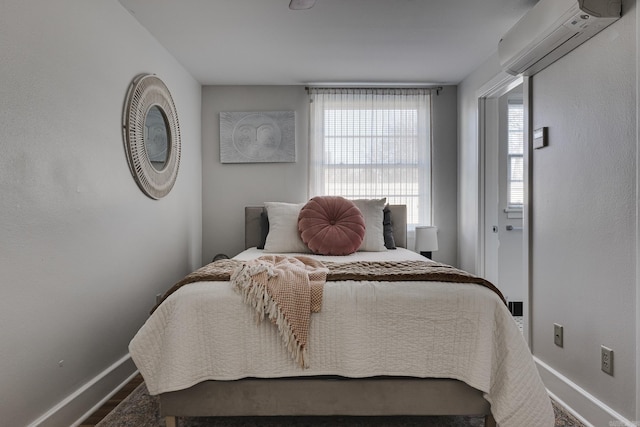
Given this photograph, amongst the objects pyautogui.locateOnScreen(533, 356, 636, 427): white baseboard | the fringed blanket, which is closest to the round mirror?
the fringed blanket

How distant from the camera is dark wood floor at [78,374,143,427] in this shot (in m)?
2.17

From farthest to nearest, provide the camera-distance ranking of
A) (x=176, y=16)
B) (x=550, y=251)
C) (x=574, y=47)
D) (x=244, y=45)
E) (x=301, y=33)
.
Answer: (x=244, y=45), (x=301, y=33), (x=176, y=16), (x=550, y=251), (x=574, y=47)

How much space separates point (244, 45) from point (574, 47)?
2220mm

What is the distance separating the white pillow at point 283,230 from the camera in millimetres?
3559

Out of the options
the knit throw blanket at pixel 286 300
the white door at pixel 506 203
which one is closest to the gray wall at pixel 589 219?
the white door at pixel 506 203

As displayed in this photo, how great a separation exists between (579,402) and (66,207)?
272cm

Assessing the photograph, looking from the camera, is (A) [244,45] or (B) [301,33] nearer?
(B) [301,33]

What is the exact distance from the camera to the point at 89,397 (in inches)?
89.3

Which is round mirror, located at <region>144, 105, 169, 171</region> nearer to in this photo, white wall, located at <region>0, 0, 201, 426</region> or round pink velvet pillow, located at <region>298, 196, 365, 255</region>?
white wall, located at <region>0, 0, 201, 426</region>

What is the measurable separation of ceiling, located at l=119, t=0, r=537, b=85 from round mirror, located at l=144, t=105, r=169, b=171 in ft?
1.90

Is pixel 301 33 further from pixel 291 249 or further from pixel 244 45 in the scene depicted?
pixel 291 249

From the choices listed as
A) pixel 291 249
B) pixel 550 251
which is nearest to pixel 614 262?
pixel 550 251

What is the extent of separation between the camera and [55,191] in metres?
2.00

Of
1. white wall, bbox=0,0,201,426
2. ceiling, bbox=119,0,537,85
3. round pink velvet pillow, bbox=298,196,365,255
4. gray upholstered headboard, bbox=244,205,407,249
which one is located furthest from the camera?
gray upholstered headboard, bbox=244,205,407,249
